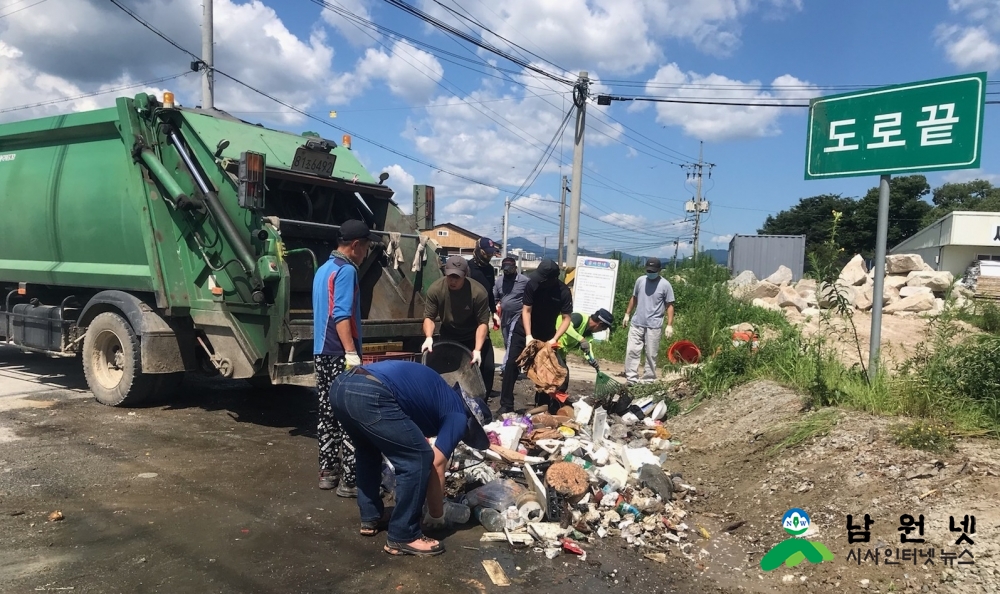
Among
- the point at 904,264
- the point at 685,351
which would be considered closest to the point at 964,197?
the point at 904,264

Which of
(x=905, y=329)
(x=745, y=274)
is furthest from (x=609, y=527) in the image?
(x=745, y=274)

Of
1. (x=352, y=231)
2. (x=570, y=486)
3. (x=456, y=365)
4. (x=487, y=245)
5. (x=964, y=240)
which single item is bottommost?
(x=570, y=486)

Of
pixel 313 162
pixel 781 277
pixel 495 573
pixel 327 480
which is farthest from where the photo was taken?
pixel 781 277

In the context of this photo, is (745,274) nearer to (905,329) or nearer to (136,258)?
(905,329)

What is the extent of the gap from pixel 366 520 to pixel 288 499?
802 millimetres

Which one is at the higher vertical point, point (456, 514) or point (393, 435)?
point (393, 435)

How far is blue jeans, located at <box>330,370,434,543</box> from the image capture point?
3518 millimetres

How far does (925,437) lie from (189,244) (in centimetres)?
A: 573

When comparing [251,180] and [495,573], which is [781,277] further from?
[495,573]

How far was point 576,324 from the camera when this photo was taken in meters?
7.02

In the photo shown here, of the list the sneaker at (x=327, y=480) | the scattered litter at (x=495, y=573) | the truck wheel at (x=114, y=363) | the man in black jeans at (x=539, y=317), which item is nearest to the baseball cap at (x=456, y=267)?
the man in black jeans at (x=539, y=317)

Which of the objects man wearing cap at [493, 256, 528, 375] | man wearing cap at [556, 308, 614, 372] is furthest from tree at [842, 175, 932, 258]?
man wearing cap at [556, 308, 614, 372]

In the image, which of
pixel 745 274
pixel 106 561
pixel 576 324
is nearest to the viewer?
pixel 106 561

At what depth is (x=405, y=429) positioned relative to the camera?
11.6 feet
